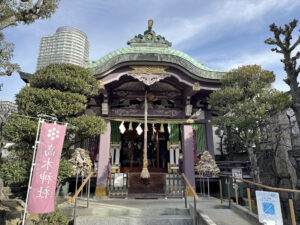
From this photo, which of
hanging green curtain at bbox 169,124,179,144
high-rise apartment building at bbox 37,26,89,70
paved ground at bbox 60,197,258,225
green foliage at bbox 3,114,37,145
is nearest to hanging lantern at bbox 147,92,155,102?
hanging green curtain at bbox 169,124,179,144

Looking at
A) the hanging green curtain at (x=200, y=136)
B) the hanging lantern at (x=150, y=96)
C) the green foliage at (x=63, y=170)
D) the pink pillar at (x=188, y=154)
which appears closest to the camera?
the green foliage at (x=63, y=170)

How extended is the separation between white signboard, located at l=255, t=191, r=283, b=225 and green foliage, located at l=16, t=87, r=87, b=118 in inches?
233

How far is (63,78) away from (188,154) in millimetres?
7157

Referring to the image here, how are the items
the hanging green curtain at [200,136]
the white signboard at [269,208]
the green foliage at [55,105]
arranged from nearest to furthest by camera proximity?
1. the white signboard at [269,208]
2. the green foliage at [55,105]
3. the hanging green curtain at [200,136]

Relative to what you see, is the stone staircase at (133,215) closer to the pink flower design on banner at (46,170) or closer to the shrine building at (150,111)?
the pink flower design on banner at (46,170)

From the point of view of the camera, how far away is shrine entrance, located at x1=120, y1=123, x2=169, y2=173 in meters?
12.2

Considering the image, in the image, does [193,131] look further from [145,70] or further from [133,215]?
[133,215]

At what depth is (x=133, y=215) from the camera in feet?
20.5

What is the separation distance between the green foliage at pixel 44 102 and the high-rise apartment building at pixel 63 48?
107296 millimetres

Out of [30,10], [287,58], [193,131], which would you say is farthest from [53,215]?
[287,58]

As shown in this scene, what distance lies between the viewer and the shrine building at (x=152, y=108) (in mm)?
9531

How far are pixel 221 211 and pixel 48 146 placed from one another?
595cm

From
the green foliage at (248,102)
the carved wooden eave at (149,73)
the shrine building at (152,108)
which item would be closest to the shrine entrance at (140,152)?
the shrine building at (152,108)

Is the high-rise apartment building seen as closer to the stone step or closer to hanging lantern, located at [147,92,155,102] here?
hanging lantern, located at [147,92,155,102]
